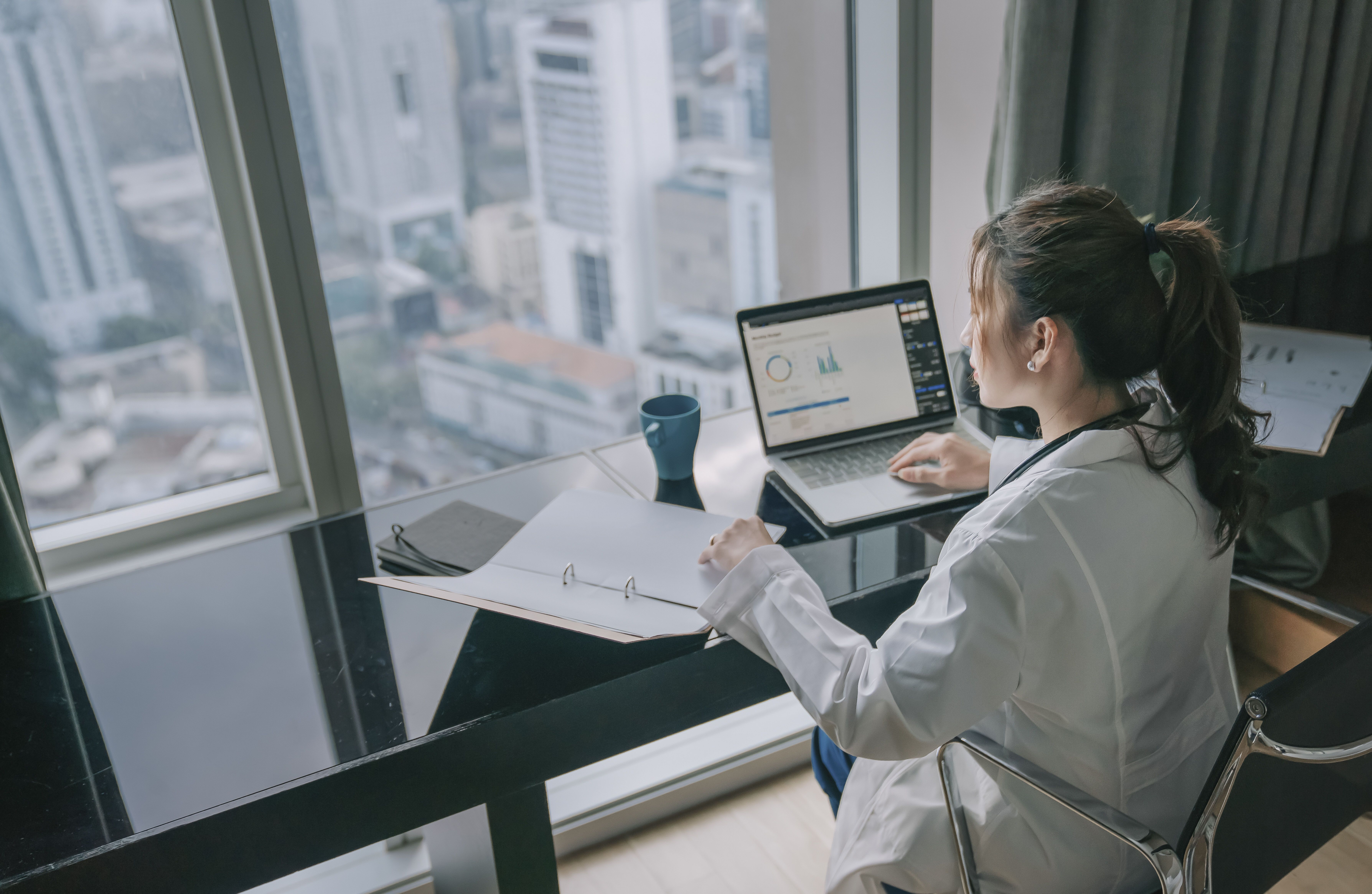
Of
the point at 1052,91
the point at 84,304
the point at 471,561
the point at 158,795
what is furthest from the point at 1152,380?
the point at 84,304

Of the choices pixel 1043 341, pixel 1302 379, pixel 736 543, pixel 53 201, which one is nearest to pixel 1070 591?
pixel 1043 341

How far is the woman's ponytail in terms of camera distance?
938 millimetres

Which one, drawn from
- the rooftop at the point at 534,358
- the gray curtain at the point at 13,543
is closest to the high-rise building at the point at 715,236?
the rooftop at the point at 534,358

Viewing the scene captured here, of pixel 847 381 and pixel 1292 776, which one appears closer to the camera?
pixel 1292 776

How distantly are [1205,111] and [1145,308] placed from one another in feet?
3.58

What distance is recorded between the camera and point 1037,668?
0.94m

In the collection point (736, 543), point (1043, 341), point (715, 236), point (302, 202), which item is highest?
point (302, 202)

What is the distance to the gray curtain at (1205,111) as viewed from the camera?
1.65 meters

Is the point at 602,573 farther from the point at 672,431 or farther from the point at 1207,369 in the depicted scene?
the point at 1207,369

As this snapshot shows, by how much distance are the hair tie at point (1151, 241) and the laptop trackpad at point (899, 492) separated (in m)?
0.53

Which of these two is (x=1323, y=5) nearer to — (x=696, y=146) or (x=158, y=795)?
(x=696, y=146)

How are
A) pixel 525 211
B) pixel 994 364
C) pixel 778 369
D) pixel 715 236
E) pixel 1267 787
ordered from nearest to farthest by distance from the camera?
pixel 1267 787 < pixel 994 364 < pixel 778 369 < pixel 525 211 < pixel 715 236

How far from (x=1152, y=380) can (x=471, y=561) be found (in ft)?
2.81

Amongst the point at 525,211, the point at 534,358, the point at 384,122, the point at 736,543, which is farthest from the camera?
the point at 534,358
